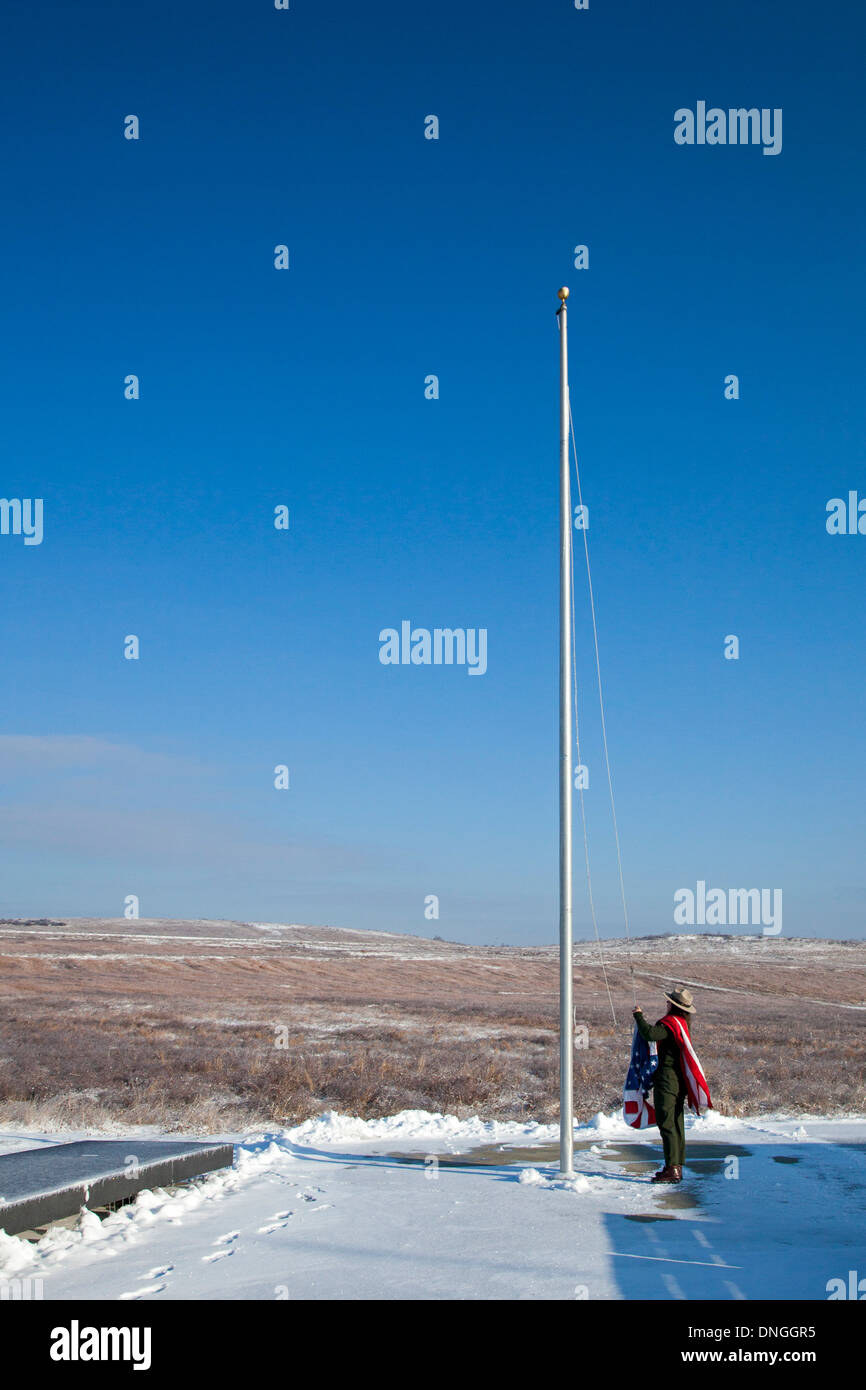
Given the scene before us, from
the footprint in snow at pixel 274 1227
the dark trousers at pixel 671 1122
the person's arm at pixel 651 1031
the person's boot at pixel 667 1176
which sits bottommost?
the person's boot at pixel 667 1176

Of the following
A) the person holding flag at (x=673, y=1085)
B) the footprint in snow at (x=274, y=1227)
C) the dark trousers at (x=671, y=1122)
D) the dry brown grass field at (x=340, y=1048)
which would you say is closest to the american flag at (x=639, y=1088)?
the person holding flag at (x=673, y=1085)

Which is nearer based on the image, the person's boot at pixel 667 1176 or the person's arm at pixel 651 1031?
the person's boot at pixel 667 1176

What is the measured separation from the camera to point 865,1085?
18.2m

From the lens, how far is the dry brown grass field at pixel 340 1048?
16.5 m

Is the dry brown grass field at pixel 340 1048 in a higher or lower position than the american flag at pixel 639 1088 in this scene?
lower

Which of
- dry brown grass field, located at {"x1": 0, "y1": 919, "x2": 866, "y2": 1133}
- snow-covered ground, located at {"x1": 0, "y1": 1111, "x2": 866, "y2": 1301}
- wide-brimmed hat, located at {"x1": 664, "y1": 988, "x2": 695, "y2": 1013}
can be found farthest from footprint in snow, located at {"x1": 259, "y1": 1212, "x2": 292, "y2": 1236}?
dry brown grass field, located at {"x1": 0, "y1": 919, "x2": 866, "y2": 1133}

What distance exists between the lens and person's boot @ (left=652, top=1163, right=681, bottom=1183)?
32.5ft

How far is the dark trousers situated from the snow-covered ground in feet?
1.00

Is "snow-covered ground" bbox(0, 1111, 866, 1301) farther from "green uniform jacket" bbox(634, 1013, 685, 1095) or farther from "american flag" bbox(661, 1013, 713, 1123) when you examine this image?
"green uniform jacket" bbox(634, 1013, 685, 1095)

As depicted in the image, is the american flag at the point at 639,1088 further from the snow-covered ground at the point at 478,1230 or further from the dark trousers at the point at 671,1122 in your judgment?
the snow-covered ground at the point at 478,1230

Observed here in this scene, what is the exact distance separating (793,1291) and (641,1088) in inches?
154

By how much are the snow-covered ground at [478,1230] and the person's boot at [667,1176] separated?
0.15 m
